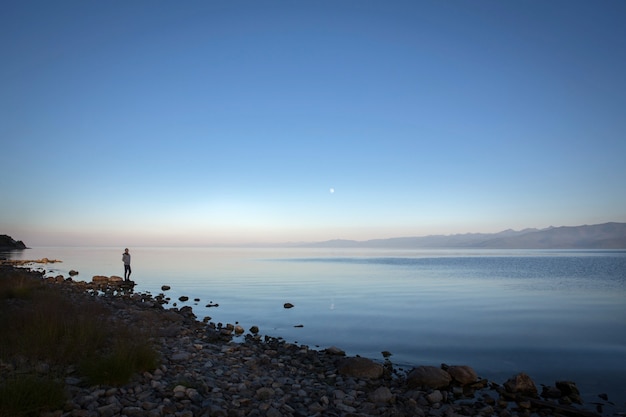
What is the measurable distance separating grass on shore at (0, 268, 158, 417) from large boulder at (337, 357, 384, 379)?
226 inches

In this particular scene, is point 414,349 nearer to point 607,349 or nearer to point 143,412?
point 607,349

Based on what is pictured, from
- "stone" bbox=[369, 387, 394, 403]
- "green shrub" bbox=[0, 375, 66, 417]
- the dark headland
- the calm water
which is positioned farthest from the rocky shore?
the dark headland

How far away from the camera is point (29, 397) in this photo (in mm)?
7055

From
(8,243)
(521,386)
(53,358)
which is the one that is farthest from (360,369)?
(8,243)

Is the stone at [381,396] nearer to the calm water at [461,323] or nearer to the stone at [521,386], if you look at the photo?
the stone at [521,386]

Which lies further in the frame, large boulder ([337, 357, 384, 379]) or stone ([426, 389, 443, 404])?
large boulder ([337, 357, 384, 379])

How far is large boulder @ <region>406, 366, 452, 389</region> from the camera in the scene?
11.4 m

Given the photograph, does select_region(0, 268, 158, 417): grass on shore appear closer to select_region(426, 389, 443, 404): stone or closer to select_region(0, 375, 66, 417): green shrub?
select_region(0, 375, 66, 417): green shrub

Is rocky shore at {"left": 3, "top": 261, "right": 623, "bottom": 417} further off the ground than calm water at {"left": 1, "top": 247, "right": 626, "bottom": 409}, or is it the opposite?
rocky shore at {"left": 3, "top": 261, "right": 623, "bottom": 417}

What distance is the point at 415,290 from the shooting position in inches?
1492

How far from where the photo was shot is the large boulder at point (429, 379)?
1135cm

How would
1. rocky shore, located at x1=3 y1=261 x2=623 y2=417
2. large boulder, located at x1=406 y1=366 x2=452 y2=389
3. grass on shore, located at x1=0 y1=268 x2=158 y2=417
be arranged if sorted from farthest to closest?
large boulder, located at x1=406 y1=366 x2=452 y2=389 < rocky shore, located at x1=3 y1=261 x2=623 y2=417 < grass on shore, located at x1=0 y1=268 x2=158 y2=417

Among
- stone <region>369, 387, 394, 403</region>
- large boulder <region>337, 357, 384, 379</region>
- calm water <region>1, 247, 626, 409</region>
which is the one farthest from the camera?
calm water <region>1, 247, 626, 409</region>

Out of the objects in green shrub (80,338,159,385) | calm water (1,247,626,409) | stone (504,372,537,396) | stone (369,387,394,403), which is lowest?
calm water (1,247,626,409)
